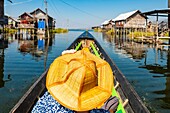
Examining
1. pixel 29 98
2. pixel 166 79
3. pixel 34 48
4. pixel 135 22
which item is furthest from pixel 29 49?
pixel 135 22

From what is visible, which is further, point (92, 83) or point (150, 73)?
point (150, 73)

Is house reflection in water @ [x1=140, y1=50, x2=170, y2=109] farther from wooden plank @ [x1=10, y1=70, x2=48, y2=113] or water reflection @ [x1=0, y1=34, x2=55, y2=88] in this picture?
water reflection @ [x1=0, y1=34, x2=55, y2=88]

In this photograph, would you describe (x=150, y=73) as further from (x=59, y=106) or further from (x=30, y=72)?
(x=59, y=106)

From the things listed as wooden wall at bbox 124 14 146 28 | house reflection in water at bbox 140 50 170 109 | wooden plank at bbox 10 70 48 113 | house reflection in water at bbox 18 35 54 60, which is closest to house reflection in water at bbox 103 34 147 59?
house reflection in water at bbox 140 50 170 109

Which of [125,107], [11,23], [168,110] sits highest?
[11,23]

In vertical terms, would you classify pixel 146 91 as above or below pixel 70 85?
below

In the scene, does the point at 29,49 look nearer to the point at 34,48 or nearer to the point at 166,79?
the point at 34,48

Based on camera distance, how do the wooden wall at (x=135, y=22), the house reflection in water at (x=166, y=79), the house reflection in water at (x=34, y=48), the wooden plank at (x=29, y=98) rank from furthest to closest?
the wooden wall at (x=135, y=22), the house reflection in water at (x=34, y=48), the house reflection in water at (x=166, y=79), the wooden plank at (x=29, y=98)

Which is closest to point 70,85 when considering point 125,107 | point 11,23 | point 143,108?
point 143,108

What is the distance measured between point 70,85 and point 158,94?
6271 millimetres

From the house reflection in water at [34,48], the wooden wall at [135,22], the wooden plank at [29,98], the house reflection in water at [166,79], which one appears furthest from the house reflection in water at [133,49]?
the wooden wall at [135,22]

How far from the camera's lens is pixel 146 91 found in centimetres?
785

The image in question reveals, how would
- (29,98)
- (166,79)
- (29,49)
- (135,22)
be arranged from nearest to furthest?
1. (29,98)
2. (166,79)
3. (29,49)
4. (135,22)

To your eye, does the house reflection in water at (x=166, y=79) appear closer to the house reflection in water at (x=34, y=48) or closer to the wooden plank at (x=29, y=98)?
the wooden plank at (x=29, y=98)
